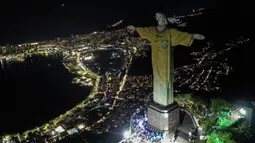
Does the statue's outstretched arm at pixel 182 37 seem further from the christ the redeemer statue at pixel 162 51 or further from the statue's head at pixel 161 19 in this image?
the statue's head at pixel 161 19

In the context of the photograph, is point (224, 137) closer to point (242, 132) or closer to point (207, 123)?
point (207, 123)

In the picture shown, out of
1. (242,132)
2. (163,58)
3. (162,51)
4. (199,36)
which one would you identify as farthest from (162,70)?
(242,132)

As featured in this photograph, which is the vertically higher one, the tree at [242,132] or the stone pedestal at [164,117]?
the stone pedestal at [164,117]

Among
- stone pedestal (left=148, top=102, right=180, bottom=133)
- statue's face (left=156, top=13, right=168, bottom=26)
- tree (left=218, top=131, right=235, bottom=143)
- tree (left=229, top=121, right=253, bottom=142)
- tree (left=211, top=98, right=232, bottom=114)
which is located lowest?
tree (left=229, top=121, right=253, bottom=142)

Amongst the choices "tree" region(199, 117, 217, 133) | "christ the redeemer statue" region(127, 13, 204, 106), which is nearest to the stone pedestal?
"christ the redeemer statue" region(127, 13, 204, 106)

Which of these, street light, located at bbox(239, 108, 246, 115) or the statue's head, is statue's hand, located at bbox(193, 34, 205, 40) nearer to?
the statue's head

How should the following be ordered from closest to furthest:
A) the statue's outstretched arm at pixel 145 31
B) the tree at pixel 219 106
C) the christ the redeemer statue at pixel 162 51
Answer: the christ the redeemer statue at pixel 162 51
the statue's outstretched arm at pixel 145 31
the tree at pixel 219 106

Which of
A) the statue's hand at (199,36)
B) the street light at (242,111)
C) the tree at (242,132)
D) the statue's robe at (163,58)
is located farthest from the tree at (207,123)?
the statue's hand at (199,36)
